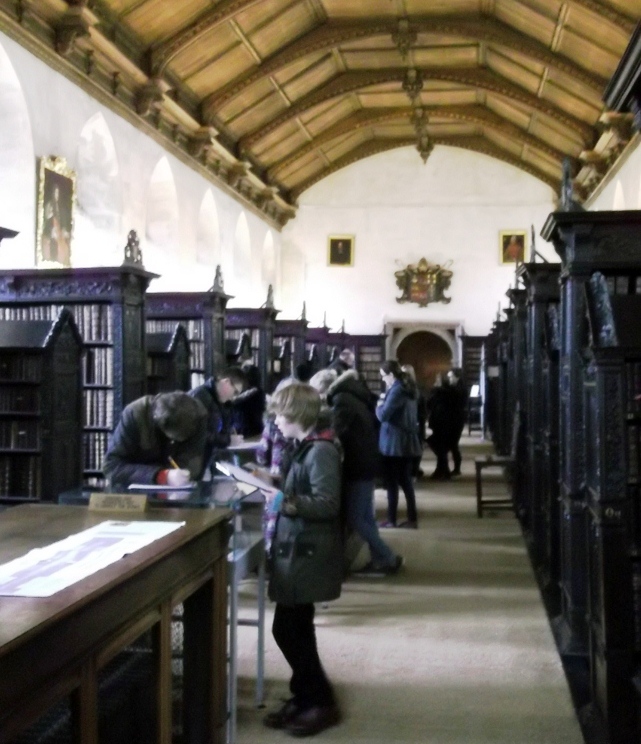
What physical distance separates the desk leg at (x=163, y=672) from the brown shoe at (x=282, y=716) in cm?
140

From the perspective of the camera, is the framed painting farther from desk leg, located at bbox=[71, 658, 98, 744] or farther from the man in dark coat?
desk leg, located at bbox=[71, 658, 98, 744]

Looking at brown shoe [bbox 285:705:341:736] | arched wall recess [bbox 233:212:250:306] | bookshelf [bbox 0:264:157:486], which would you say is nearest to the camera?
brown shoe [bbox 285:705:341:736]

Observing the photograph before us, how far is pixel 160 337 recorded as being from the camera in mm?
8531

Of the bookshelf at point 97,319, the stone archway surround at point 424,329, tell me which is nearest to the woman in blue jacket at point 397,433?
the bookshelf at point 97,319

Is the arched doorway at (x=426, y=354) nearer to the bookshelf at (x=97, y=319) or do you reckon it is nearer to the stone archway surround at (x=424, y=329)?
the stone archway surround at (x=424, y=329)

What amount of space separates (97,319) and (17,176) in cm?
287

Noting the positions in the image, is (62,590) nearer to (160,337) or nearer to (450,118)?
(160,337)

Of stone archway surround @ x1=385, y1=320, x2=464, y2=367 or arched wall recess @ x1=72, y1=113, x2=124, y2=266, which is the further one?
stone archway surround @ x1=385, y1=320, x2=464, y2=367

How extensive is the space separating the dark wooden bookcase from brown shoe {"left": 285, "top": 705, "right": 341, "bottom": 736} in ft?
16.0

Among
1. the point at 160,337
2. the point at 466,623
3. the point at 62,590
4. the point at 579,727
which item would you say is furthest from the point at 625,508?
the point at 160,337

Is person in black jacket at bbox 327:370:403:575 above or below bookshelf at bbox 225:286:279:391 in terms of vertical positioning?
below

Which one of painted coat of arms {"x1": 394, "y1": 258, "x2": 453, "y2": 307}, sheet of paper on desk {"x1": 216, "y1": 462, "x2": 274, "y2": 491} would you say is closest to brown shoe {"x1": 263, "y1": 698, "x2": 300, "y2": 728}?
sheet of paper on desk {"x1": 216, "y1": 462, "x2": 274, "y2": 491}

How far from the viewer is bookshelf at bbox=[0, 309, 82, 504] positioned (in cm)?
592

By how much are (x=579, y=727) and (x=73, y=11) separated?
28.1ft
